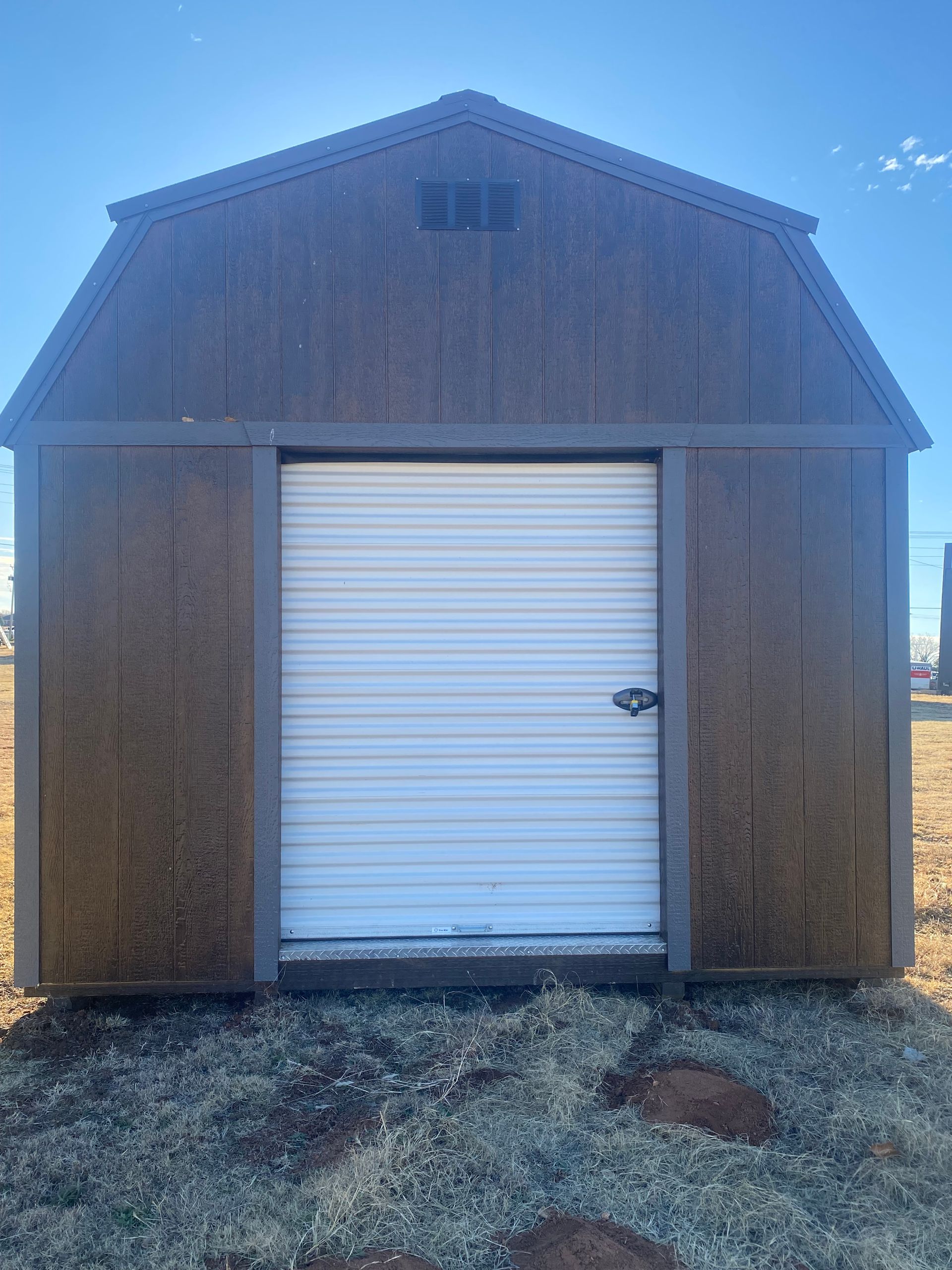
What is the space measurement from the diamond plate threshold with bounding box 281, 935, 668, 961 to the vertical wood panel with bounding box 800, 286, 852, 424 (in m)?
2.60

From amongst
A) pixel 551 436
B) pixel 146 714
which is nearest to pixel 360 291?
pixel 551 436

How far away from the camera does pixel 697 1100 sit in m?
2.62

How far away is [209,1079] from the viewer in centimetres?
284

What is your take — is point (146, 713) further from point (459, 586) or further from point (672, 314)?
point (672, 314)

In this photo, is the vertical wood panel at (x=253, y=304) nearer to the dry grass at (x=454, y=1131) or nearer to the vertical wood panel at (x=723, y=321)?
the vertical wood panel at (x=723, y=321)

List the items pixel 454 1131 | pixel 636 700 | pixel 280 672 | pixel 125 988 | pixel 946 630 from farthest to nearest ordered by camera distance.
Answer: pixel 946 630, pixel 636 700, pixel 280 672, pixel 125 988, pixel 454 1131

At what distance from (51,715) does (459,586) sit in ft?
6.39

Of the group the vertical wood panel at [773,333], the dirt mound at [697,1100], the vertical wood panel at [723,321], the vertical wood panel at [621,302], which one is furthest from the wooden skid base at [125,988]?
the vertical wood panel at [773,333]

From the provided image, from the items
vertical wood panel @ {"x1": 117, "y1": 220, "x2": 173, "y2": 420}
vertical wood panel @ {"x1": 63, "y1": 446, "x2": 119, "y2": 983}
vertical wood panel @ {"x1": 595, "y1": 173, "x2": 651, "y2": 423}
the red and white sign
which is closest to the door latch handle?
vertical wood panel @ {"x1": 595, "y1": 173, "x2": 651, "y2": 423}

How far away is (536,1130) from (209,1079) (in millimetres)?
1240

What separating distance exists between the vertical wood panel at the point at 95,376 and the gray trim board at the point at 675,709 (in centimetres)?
257

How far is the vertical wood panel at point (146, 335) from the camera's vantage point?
3.48m

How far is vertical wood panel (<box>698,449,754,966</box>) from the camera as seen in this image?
11.5 feet

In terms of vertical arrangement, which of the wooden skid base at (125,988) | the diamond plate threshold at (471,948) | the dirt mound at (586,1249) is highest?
the diamond plate threshold at (471,948)
